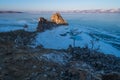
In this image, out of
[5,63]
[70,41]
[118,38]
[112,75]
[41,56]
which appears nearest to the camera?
[112,75]

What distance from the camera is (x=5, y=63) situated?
22141mm

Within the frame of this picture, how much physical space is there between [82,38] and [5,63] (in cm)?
4745

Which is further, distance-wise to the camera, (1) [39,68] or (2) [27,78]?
(1) [39,68]

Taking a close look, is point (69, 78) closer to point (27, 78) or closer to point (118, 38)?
point (27, 78)

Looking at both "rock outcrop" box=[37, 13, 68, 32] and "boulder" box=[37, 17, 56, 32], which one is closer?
"boulder" box=[37, 17, 56, 32]

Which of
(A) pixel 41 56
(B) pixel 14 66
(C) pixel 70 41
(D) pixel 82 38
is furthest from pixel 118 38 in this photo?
(B) pixel 14 66

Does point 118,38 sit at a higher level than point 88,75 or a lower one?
lower

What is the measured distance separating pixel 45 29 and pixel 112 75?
210 ft

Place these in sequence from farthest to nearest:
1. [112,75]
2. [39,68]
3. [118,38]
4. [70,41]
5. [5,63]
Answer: [118,38] < [70,41] < [5,63] < [39,68] < [112,75]

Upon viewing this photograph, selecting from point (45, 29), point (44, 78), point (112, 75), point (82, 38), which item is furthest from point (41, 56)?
point (45, 29)

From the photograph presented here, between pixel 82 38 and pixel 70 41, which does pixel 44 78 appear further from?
pixel 82 38

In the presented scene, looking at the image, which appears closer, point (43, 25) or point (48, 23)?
point (43, 25)

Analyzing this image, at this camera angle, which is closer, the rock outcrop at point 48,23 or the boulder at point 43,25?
the boulder at point 43,25

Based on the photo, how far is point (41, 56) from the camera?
25594 millimetres
